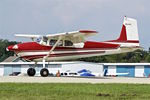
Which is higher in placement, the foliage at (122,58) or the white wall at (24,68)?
the foliage at (122,58)

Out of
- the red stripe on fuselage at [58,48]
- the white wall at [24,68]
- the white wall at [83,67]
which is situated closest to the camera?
the red stripe on fuselage at [58,48]

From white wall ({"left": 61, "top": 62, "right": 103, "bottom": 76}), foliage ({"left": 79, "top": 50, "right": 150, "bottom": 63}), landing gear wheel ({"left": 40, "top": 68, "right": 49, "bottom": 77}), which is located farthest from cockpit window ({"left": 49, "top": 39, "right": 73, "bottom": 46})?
foliage ({"left": 79, "top": 50, "right": 150, "bottom": 63})

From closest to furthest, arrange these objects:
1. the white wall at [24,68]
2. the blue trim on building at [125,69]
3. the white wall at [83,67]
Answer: the white wall at [83,67] < the blue trim on building at [125,69] < the white wall at [24,68]

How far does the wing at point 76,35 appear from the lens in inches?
1133

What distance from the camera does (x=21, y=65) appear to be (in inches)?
3194

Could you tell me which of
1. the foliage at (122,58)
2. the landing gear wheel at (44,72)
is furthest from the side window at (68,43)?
the foliage at (122,58)

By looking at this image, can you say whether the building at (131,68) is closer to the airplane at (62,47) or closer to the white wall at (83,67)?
the white wall at (83,67)

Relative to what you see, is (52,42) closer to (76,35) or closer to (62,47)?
(62,47)

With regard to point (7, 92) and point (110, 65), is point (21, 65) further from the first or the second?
point (7, 92)

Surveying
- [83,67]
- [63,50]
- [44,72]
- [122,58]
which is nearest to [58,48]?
[63,50]

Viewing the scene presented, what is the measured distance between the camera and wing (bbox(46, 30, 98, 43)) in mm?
28775

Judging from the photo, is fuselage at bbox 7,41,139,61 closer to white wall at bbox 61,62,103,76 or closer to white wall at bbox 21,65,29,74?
white wall at bbox 61,62,103,76

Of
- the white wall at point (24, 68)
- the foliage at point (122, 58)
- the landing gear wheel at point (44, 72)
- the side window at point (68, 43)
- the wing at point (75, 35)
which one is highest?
the foliage at point (122, 58)

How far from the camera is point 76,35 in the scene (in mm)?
29531
